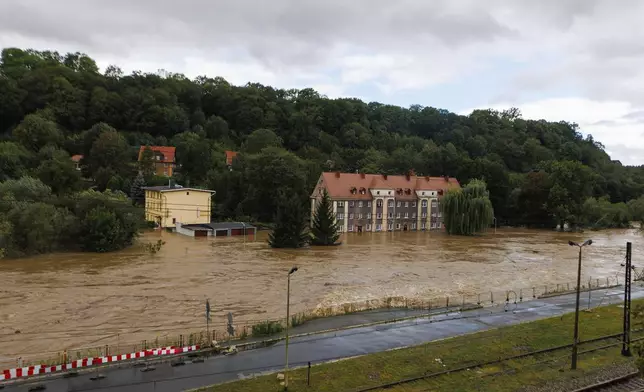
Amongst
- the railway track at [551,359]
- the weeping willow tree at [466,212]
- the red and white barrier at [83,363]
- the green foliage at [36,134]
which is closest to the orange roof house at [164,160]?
the green foliage at [36,134]

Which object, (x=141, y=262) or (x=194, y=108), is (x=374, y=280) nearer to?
(x=141, y=262)

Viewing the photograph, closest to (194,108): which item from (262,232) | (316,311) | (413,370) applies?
(262,232)

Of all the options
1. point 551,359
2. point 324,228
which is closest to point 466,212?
point 324,228

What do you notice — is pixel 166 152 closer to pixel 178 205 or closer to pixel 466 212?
pixel 178 205

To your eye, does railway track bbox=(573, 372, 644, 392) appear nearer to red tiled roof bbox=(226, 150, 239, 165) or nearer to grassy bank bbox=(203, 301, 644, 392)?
grassy bank bbox=(203, 301, 644, 392)

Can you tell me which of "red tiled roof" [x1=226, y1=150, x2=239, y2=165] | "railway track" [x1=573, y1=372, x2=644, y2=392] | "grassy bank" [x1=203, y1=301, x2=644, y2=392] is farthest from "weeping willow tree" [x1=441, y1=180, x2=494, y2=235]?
"railway track" [x1=573, y1=372, x2=644, y2=392]
